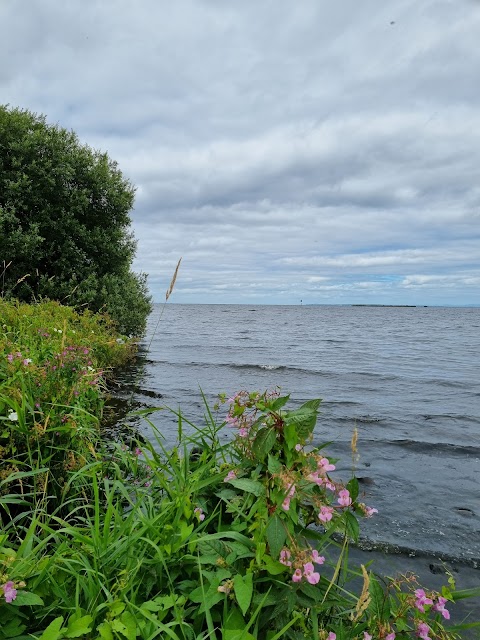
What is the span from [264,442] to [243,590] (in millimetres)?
630

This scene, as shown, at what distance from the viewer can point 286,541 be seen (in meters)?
2.04

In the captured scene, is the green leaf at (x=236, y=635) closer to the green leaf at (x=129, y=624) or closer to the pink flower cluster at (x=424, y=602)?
the green leaf at (x=129, y=624)

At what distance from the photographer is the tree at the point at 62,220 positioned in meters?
16.3

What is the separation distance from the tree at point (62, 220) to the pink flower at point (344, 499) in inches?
573

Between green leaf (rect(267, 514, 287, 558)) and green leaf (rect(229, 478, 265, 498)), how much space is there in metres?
0.16

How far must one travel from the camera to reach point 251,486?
213 centimetres

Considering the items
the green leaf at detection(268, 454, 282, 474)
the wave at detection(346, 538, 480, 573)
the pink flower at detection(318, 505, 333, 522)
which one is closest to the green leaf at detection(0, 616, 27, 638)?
the green leaf at detection(268, 454, 282, 474)

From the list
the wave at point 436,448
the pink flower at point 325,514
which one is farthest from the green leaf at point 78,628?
the wave at point 436,448

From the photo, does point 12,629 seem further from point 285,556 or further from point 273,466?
point 273,466

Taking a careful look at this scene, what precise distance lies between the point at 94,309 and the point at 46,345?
1207cm

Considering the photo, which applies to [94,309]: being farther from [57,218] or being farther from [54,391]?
[54,391]

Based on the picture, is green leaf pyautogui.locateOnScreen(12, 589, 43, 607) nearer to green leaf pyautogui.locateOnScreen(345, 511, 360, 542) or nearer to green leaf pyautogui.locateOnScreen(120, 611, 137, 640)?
green leaf pyautogui.locateOnScreen(120, 611, 137, 640)

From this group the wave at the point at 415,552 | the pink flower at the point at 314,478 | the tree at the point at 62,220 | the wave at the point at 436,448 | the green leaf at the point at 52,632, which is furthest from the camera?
the tree at the point at 62,220

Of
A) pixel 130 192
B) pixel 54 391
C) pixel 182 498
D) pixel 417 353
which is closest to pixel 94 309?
pixel 130 192
